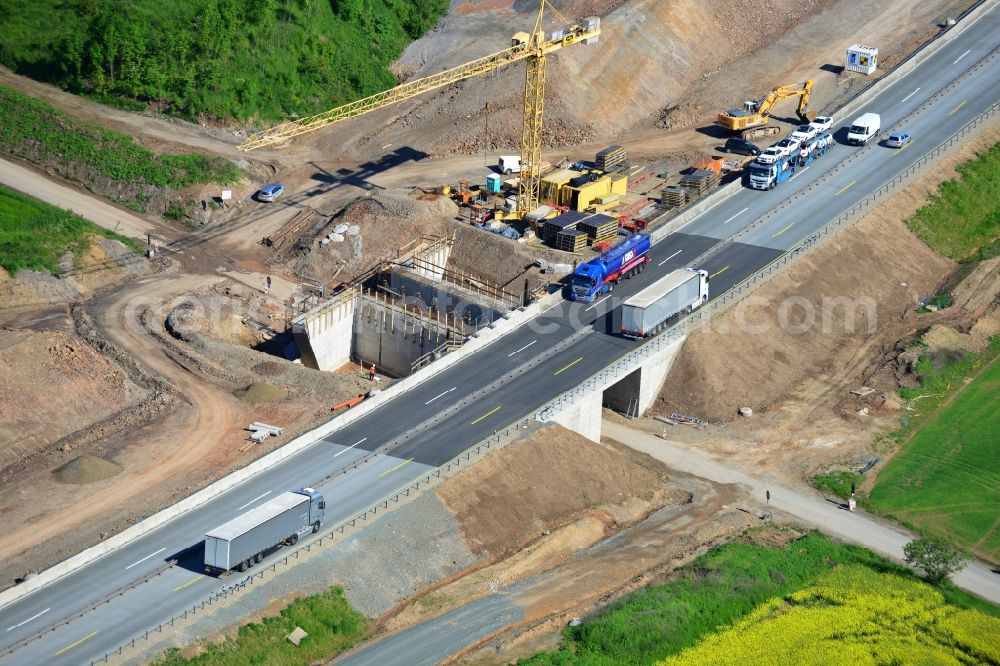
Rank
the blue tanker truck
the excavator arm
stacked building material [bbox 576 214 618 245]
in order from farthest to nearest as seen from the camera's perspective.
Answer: the excavator arm → stacked building material [bbox 576 214 618 245] → the blue tanker truck

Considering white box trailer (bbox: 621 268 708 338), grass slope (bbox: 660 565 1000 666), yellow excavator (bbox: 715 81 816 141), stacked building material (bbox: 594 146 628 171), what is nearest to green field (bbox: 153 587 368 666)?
grass slope (bbox: 660 565 1000 666)

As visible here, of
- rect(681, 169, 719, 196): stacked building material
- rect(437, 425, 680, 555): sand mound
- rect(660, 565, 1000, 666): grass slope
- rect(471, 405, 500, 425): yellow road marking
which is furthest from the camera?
rect(681, 169, 719, 196): stacked building material

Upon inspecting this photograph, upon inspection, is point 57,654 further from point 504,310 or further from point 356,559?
point 504,310

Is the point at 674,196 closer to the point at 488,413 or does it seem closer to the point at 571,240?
the point at 571,240

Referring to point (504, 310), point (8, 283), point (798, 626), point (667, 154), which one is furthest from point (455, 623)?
point (667, 154)

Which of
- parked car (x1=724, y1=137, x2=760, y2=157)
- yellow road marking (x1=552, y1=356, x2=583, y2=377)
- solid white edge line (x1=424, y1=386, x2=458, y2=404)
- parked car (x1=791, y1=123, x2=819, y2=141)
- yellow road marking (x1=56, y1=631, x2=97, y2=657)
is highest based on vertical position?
parked car (x1=791, y1=123, x2=819, y2=141)

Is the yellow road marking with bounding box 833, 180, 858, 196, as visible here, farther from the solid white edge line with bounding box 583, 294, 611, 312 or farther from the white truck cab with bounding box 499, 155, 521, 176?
the white truck cab with bounding box 499, 155, 521, 176
